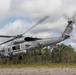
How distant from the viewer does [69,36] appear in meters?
46.7

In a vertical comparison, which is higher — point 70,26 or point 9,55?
point 70,26

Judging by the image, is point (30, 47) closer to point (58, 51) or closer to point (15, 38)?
point (15, 38)

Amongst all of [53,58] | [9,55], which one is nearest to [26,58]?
[53,58]

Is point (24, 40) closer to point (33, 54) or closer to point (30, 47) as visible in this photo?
point (30, 47)

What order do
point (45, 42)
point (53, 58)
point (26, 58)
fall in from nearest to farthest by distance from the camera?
1. point (45, 42)
2. point (26, 58)
3. point (53, 58)

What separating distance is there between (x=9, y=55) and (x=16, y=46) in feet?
7.52

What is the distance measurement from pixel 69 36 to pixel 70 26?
2843 millimetres

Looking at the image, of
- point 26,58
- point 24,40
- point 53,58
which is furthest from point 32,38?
point 53,58

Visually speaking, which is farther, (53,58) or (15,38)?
(53,58)

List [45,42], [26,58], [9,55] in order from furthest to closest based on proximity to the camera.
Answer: [26,58] → [9,55] → [45,42]

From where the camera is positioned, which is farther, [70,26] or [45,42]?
[70,26]

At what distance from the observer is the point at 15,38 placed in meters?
44.9

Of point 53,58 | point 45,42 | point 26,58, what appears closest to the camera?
point 45,42

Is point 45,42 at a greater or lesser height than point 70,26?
lesser
